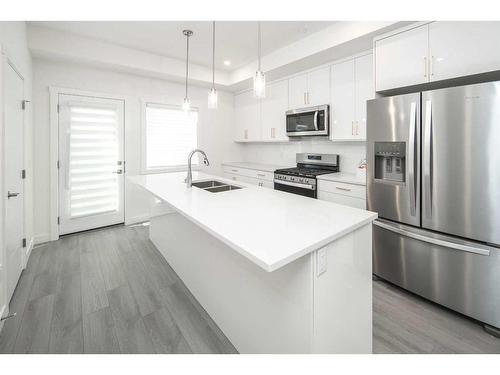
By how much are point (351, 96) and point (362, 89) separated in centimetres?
16

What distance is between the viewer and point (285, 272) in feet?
4.29

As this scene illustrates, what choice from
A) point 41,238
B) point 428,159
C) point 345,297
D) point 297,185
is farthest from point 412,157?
point 41,238

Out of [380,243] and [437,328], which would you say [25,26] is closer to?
[380,243]

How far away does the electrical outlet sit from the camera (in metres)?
1.21

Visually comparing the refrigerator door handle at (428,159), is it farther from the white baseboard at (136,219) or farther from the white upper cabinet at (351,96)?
the white baseboard at (136,219)

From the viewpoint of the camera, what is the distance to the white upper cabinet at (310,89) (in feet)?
12.0

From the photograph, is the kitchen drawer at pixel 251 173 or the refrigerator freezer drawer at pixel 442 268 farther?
the kitchen drawer at pixel 251 173

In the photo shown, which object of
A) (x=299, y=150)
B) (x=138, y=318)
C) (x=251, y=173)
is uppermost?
(x=299, y=150)

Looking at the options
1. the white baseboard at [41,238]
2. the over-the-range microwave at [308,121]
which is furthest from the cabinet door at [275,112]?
the white baseboard at [41,238]

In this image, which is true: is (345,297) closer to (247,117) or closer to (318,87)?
(318,87)

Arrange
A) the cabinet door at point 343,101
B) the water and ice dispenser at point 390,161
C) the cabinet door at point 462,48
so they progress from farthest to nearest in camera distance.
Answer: the cabinet door at point 343,101 → the water and ice dispenser at point 390,161 → the cabinet door at point 462,48

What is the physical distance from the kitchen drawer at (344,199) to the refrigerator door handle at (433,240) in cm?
42

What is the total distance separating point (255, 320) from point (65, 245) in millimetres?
3186
